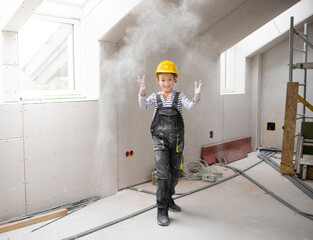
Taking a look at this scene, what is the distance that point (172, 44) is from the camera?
4277mm

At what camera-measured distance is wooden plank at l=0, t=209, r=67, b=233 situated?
282cm

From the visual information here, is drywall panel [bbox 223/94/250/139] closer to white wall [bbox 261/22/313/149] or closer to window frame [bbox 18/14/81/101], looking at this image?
white wall [bbox 261/22/313/149]

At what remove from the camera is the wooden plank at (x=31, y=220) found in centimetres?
282

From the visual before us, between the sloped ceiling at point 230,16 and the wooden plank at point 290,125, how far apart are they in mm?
994

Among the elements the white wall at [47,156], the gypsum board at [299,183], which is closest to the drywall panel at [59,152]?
the white wall at [47,156]

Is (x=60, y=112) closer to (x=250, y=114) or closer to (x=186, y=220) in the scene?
(x=186, y=220)

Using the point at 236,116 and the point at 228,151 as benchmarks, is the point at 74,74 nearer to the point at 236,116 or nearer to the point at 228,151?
the point at 228,151

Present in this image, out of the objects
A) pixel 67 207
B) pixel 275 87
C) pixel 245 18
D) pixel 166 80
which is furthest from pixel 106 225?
pixel 275 87

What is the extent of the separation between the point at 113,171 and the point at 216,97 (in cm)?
235

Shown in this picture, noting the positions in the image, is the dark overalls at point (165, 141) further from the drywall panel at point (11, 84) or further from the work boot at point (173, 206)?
the drywall panel at point (11, 84)

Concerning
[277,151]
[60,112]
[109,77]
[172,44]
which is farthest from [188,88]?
[277,151]

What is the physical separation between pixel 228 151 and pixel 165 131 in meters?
2.81

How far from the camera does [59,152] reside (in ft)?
10.8

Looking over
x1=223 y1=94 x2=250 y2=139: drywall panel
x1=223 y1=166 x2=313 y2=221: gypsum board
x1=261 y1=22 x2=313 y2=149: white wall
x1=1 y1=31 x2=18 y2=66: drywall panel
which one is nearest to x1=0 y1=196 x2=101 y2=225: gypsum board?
x1=1 y1=31 x2=18 y2=66: drywall panel
